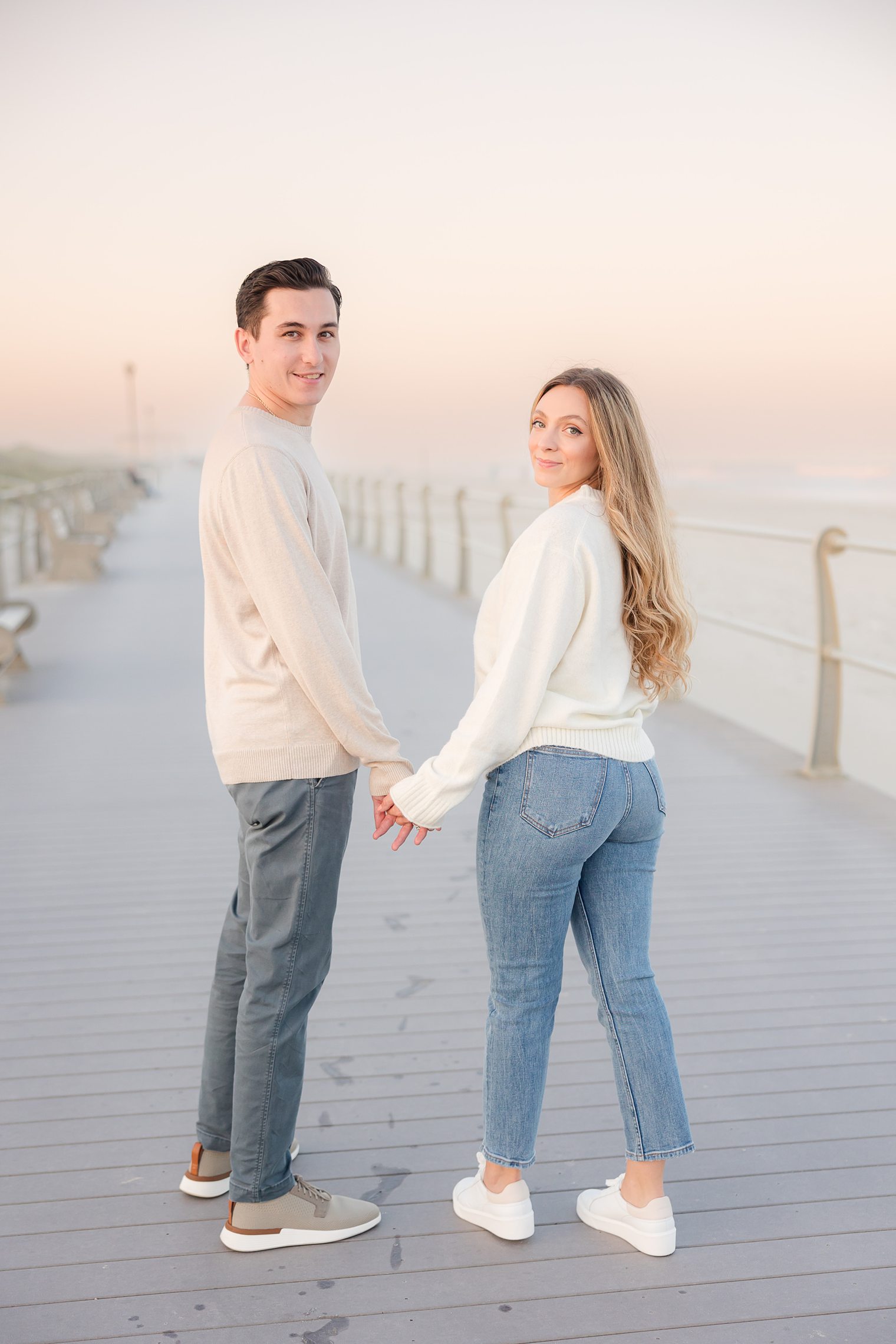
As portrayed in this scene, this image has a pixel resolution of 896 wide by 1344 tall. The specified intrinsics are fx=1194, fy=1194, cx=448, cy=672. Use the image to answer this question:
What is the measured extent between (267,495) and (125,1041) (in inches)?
65.2

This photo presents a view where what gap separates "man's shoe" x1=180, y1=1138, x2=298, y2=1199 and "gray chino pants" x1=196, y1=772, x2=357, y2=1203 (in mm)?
149

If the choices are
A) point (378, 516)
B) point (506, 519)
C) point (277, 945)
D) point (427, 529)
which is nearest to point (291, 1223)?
point (277, 945)

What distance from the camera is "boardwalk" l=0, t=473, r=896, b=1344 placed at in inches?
76.2

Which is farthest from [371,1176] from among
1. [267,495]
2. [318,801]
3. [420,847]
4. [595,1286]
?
[420,847]

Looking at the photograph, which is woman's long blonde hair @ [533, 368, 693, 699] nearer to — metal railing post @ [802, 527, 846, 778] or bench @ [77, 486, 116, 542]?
metal railing post @ [802, 527, 846, 778]

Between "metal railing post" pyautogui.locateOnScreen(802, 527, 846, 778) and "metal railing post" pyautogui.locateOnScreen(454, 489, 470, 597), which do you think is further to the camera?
"metal railing post" pyautogui.locateOnScreen(454, 489, 470, 597)

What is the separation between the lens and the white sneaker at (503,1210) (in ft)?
6.78

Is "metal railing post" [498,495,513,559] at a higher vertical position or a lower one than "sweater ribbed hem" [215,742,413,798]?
lower

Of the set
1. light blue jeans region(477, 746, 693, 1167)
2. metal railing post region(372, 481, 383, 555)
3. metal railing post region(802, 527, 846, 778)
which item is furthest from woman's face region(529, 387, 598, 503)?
metal railing post region(372, 481, 383, 555)

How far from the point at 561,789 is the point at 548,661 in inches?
8.2

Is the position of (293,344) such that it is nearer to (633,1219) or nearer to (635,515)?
(635,515)

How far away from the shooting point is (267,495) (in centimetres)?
182

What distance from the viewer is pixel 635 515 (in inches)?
74.8

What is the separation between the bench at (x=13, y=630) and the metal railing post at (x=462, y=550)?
17.4 feet
